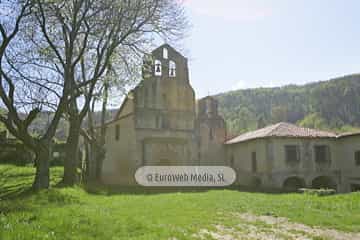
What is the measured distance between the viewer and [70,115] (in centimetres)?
1977

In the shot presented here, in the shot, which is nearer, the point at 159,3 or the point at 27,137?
the point at 27,137

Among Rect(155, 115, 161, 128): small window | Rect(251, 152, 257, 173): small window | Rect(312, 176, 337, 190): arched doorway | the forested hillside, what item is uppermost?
the forested hillside

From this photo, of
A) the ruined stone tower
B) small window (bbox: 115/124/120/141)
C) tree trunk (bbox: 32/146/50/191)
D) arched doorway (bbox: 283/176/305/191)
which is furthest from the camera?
the ruined stone tower

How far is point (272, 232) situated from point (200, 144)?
2405 cm

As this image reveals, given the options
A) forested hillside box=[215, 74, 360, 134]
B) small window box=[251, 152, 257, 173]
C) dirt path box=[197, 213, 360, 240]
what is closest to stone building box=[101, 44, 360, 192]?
small window box=[251, 152, 257, 173]

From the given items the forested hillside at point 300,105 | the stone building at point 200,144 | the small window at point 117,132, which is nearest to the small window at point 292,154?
the stone building at point 200,144

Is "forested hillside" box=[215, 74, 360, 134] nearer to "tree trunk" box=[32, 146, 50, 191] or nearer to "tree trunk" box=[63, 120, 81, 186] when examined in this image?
"tree trunk" box=[63, 120, 81, 186]

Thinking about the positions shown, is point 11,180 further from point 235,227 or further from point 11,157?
point 235,227

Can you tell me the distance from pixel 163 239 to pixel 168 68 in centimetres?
2476

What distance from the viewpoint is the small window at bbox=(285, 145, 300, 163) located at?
87.2 feet

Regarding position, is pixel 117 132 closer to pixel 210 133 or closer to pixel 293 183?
pixel 210 133

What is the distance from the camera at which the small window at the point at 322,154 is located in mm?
27531

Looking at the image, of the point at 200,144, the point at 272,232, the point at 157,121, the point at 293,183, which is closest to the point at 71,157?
the point at 157,121

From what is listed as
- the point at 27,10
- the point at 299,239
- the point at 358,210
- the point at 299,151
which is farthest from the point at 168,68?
the point at 299,239
